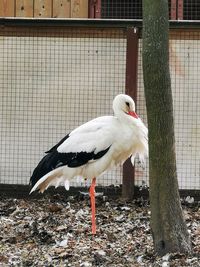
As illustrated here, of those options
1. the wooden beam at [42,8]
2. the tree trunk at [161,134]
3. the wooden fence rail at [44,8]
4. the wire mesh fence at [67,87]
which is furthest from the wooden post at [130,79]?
the tree trunk at [161,134]

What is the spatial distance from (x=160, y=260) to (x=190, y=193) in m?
2.60

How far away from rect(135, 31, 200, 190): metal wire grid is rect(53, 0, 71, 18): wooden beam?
1.64 metres

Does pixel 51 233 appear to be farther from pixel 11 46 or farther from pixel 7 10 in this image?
pixel 7 10

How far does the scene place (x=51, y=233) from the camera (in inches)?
239

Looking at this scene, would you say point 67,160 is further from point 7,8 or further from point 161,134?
point 7,8

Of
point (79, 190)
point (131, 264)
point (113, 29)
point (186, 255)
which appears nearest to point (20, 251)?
point (131, 264)

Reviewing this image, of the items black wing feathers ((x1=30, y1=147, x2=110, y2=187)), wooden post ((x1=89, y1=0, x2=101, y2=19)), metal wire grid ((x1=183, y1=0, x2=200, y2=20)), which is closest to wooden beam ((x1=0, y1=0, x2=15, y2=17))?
wooden post ((x1=89, y1=0, x2=101, y2=19))

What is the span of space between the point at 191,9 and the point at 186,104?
6.50 feet

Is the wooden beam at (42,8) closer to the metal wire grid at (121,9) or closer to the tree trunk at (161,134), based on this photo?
the metal wire grid at (121,9)

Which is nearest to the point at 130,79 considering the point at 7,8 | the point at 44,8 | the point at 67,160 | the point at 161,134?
the point at 67,160

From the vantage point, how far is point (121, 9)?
8852 mm

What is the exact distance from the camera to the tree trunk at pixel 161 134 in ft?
15.8

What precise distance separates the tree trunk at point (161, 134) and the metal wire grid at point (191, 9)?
164 inches

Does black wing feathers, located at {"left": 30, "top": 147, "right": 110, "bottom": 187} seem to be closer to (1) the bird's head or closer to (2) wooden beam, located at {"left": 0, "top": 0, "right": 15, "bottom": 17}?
(1) the bird's head
